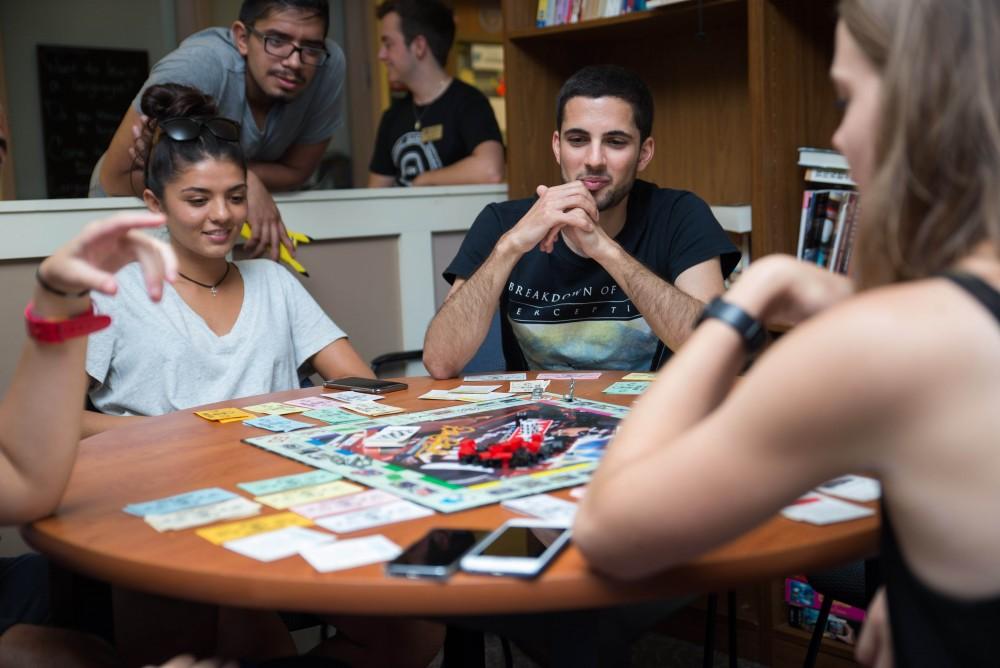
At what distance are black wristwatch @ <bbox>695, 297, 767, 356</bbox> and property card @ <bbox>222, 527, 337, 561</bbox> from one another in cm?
46

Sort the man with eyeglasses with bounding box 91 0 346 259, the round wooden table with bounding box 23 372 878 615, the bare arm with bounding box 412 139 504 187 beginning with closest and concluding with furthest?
1. the round wooden table with bounding box 23 372 878 615
2. the man with eyeglasses with bounding box 91 0 346 259
3. the bare arm with bounding box 412 139 504 187

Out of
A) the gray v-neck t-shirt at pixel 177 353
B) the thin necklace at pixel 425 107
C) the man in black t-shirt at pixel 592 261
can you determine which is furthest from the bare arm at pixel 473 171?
the gray v-neck t-shirt at pixel 177 353

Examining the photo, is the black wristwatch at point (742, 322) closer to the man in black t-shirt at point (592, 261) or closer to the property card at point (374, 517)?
the property card at point (374, 517)

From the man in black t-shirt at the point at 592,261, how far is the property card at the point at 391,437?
61cm

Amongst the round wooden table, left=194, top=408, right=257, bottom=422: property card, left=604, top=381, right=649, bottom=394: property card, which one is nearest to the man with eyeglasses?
left=194, top=408, right=257, bottom=422: property card

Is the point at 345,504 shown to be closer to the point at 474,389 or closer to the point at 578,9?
the point at 474,389

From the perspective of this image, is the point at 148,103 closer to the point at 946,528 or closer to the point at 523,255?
the point at 523,255

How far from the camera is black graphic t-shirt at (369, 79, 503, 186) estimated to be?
3.75m

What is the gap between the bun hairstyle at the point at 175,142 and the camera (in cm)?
225

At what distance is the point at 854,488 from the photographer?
1215 mm

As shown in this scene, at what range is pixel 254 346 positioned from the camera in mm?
2262

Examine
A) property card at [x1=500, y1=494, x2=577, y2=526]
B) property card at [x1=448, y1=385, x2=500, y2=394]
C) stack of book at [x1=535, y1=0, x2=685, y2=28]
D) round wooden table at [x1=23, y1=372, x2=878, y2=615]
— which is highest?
stack of book at [x1=535, y1=0, x2=685, y2=28]

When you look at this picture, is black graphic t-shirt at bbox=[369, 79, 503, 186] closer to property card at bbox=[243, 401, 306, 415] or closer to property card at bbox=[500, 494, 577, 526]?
property card at bbox=[243, 401, 306, 415]

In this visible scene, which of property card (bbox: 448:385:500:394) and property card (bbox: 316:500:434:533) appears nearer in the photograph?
property card (bbox: 316:500:434:533)
